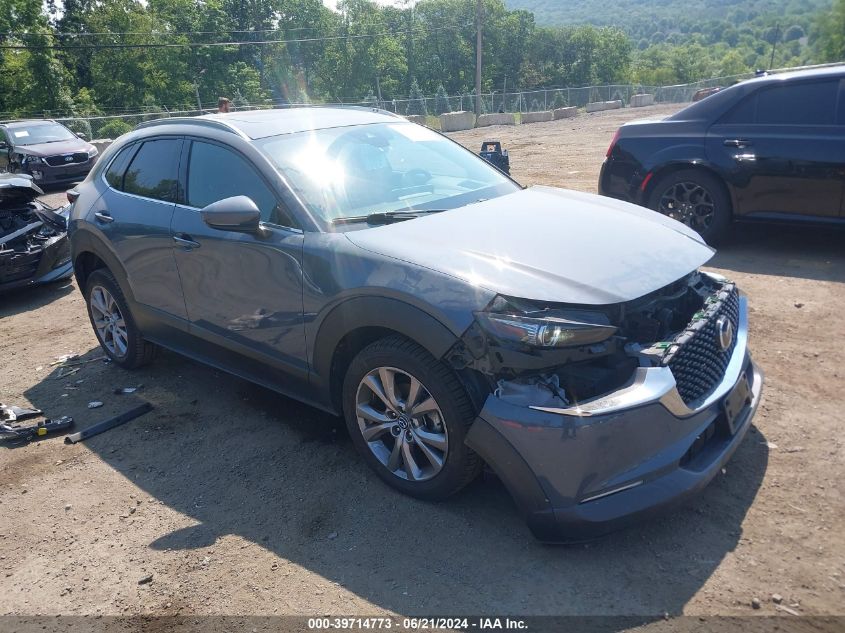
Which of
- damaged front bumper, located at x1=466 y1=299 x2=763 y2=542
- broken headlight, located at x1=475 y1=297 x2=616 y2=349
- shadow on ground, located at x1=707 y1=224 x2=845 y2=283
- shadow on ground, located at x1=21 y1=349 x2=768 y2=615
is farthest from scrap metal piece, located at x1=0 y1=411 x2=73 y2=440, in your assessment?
shadow on ground, located at x1=707 y1=224 x2=845 y2=283

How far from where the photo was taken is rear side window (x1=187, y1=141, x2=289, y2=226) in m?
3.76

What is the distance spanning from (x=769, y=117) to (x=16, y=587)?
23.0ft

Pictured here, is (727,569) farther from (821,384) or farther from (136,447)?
(136,447)

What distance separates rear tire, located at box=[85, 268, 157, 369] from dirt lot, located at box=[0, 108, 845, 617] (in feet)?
1.59

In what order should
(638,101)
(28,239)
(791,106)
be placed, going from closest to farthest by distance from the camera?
(791,106), (28,239), (638,101)

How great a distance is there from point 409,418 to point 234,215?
4.54ft

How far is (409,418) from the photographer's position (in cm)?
318

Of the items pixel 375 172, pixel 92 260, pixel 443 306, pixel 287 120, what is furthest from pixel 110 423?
pixel 443 306

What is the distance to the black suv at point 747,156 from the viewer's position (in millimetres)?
6188

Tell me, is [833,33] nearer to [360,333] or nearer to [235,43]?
[235,43]

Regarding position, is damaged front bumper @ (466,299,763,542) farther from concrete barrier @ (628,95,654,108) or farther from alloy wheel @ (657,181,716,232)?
concrete barrier @ (628,95,654,108)

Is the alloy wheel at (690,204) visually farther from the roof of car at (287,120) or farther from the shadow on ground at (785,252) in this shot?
the roof of car at (287,120)

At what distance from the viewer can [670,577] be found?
2.70 m

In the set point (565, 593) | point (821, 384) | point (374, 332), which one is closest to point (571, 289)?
point (374, 332)
